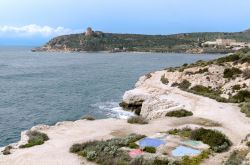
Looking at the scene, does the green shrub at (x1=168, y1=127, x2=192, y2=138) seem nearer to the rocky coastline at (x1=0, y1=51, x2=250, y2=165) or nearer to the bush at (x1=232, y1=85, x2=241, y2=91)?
the rocky coastline at (x1=0, y1=51, x2=250, y2=165)

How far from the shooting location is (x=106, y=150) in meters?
20.7

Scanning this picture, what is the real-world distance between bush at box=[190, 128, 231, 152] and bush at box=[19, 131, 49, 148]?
870 centimetres

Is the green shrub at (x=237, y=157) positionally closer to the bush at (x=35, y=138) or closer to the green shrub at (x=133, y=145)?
the green shrub at (x=133, y=145)

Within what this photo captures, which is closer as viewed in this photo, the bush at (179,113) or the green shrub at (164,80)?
the bush at (179,113)

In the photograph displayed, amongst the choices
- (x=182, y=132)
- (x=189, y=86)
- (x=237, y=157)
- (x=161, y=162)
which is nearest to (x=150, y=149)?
(x=161, y=162)

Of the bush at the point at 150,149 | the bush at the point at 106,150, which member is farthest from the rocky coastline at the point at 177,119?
the bush at the point at 150,149

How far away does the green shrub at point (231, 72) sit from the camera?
49.9m

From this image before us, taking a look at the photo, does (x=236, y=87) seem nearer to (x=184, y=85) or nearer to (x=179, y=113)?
(x=184, y=85)

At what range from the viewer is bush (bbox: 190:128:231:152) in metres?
21.4

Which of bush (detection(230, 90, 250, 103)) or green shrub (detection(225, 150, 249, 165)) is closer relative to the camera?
green shrub (detection(225, 150, 249, 165))

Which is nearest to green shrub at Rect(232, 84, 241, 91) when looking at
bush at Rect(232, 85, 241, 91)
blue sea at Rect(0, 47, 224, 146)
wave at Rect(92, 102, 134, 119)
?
bush at Rect(232, 85, 241, 91)

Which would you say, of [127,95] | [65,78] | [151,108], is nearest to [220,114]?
[151,108]

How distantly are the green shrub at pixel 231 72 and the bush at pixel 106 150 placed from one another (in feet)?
95.0

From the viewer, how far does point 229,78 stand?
163 ft
